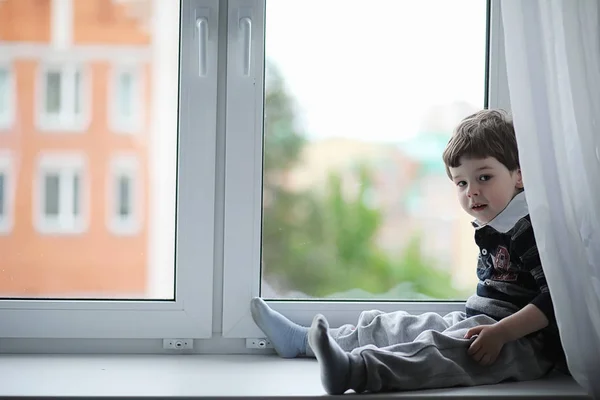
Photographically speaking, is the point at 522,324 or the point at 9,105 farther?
the point at 9,105

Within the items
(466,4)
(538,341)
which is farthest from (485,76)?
(538,341)

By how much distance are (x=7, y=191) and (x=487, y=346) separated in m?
0.95

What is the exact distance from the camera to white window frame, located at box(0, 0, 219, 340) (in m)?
1.50

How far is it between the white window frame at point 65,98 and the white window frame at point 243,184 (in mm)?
284

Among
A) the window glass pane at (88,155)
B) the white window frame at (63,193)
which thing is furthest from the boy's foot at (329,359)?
the white window frame at (63,193)

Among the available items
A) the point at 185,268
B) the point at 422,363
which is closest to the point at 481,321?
the point at 422,363

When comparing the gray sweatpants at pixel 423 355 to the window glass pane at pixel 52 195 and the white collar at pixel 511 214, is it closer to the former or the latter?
the white collar at pixel 511 214

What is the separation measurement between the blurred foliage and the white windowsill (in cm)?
19

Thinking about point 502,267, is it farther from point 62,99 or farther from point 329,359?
point 62,99

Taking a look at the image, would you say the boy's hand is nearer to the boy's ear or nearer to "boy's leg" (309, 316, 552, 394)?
"boy's leg" (309, 316, 552, 394)

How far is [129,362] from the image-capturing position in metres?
1.43

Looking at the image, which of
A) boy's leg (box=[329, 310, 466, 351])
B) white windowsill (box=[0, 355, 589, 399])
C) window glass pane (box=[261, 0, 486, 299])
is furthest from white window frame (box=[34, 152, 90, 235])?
boy's leg (box=[329, 310, 466, 351])

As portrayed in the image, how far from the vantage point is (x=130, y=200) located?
1.55 m

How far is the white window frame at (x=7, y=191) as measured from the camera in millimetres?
1519
